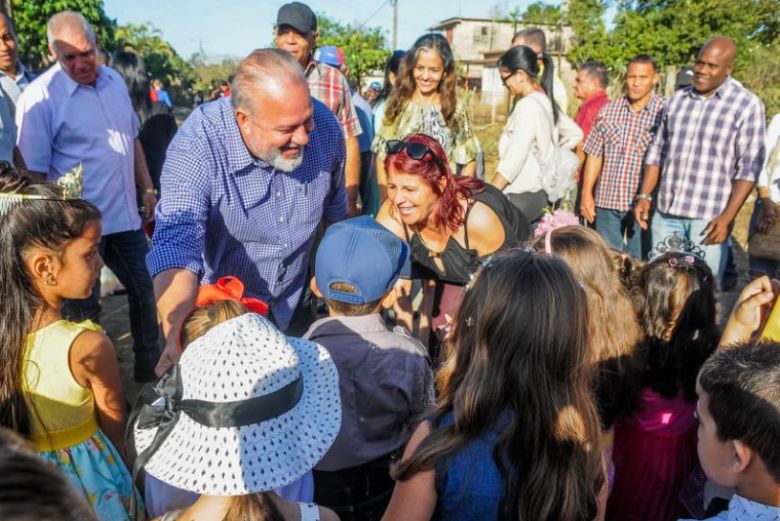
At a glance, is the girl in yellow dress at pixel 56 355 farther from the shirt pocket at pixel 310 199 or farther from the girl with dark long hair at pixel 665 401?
the girl with dark long hair at pixel 665 401

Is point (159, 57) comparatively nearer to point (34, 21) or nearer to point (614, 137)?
point (34, 21)

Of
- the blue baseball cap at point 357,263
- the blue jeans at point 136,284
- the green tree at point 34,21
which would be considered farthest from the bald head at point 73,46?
the green tree at point 34,21

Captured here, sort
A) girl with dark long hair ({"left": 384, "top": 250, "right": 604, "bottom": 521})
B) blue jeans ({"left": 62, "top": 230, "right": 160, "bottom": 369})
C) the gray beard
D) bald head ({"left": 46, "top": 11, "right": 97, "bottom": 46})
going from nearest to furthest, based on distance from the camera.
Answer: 1. girl with dark long hair ({"left": 384, "top": 250, "right": 604, "bottom": 521})
2. the gray beard
3. bald head ({"left": 46, "top": 11, "right": 97, "bottom": 46})
4. blue jeans ({"left": 62, "top": 230, "right": 160, "bottom": 369})

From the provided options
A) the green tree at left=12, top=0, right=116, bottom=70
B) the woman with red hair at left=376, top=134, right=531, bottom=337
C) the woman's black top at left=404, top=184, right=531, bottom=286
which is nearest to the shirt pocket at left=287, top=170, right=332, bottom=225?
the woman with red hair at left=376, top=134, right=531, bottom=337

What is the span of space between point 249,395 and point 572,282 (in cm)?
91

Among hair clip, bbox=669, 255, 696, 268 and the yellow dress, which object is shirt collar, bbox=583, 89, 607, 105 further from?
the yellow dress

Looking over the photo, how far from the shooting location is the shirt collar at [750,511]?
1.48m

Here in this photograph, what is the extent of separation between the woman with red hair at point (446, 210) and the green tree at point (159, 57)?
2931 cm

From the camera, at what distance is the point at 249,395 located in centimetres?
128

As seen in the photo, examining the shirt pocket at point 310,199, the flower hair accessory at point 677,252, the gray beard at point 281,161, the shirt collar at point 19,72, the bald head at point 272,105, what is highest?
the shirt collar at point 19,72

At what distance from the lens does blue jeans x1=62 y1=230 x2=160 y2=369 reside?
4070 mm

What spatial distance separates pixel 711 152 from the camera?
14.4 ft

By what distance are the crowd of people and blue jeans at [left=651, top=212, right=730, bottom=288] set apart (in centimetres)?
2

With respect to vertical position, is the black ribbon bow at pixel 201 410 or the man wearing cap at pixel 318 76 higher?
the man wearing cap at pixel 318 76
